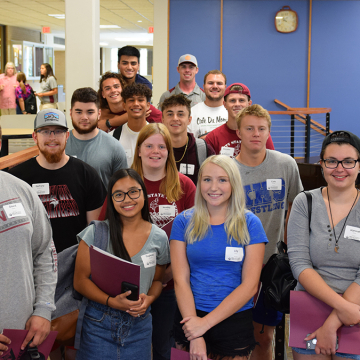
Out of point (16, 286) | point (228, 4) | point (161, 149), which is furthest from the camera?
point (228, 4)

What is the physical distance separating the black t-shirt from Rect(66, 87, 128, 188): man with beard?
45 centimetres

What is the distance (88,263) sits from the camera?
76.0 inches

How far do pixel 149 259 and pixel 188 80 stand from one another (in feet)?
10.0

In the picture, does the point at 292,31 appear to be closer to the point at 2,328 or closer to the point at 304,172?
the point at 304,172

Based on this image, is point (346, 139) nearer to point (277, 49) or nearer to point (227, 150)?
point (227, 150)

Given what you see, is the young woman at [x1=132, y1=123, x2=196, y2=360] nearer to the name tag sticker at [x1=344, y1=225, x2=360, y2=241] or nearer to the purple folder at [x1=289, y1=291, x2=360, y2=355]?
the purple folder at [x1=289, y1=291, x2=360, y2=355]

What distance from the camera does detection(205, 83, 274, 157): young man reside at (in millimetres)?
3121

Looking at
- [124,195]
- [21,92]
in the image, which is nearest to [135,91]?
[124,195]

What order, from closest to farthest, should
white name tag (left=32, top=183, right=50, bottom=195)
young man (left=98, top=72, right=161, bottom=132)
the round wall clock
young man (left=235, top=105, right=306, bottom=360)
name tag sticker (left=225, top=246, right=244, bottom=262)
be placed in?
name tag sticker (left=225, top=246, right=244, bottom=262) < white name tag (left=32, top=183, right=50, bottom=195) < young man (left=235, top=105, right=306, bottom=360) < young man (left=98, top=72, right=161, bottom=132) < the round wall clock

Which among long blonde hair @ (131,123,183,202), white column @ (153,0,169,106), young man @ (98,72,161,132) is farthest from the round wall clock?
long blonde hair @ (131,123,183,202)

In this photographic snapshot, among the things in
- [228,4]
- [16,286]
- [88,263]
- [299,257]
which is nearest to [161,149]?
[88,263]

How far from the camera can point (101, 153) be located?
2.77 m

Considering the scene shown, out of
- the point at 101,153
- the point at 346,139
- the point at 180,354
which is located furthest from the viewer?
the point at 101,153

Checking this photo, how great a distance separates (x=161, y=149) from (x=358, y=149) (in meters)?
1.06
